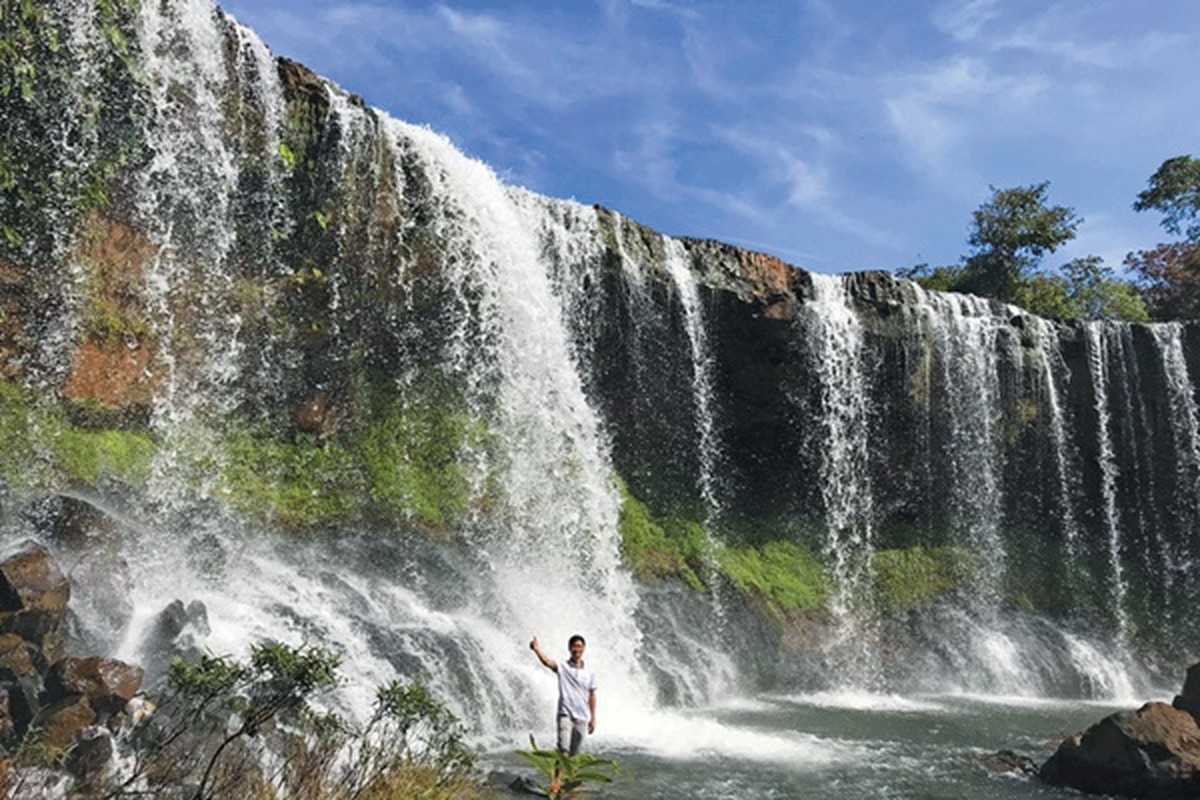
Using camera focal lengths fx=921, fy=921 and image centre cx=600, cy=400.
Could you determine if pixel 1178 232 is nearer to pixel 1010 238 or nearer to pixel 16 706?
pixel 1010 238

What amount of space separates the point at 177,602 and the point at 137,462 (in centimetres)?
473

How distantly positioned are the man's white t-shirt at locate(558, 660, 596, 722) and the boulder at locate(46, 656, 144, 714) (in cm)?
424

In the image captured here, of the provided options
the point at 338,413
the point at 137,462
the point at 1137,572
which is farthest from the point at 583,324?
the point at 1137,572

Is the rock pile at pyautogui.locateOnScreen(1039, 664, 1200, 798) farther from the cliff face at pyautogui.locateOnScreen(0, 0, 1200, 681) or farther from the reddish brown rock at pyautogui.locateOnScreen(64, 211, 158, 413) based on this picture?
the reddish brown rock at pyautogui.locateOnScreen(64, 211, 158, 413)

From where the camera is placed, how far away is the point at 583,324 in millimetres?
21438

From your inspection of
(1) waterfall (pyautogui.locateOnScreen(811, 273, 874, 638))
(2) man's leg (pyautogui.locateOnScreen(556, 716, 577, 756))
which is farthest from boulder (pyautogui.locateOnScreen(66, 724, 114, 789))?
(1) waterfall (pyautogui.locateOnScreen(811, 273, 874, 638))

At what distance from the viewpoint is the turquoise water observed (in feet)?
32.9

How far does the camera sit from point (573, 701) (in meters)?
8.62

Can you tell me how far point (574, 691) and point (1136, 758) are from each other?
20.8 feet

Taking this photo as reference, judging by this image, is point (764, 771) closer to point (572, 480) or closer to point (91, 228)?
point (572, 480)

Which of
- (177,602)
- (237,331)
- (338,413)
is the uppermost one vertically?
(237,331)

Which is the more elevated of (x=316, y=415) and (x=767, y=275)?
(x=767, y=275)

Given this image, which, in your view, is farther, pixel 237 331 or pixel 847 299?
pixel 847 299

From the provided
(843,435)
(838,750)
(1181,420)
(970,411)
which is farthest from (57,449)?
(1181,420)
